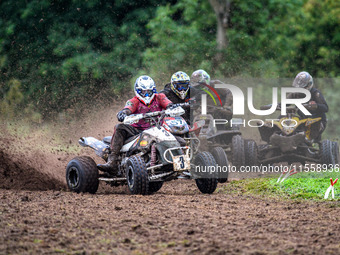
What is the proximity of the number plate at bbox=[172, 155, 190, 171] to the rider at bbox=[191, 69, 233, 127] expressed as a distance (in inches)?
186

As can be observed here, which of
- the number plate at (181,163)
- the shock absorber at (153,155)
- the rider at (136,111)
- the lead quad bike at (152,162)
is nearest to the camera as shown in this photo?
the number plate at (181,163)

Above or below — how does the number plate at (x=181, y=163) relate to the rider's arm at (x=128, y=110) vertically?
below

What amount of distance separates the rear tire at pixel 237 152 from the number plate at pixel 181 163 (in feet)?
13.7

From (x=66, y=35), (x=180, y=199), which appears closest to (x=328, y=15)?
(x=66, y=35)

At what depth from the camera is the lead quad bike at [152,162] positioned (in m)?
10.6

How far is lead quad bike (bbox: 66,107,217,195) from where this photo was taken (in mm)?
10570

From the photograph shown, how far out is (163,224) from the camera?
7.54m

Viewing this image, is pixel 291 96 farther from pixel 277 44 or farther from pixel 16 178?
pixel 277 44

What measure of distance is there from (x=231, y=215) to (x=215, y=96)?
286 inches

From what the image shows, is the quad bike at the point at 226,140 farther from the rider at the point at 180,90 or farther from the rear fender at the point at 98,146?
the rear fender at the point at 98,146

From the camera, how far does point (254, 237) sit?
22.4 feet

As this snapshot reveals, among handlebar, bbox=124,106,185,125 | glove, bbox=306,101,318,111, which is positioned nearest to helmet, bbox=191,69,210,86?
glove, bbox=306,101,318,111

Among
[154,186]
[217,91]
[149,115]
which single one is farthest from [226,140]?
[149,115]

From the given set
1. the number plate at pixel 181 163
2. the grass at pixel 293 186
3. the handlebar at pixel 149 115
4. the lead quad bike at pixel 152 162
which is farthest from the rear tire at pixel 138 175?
the grass at pixel 293 186
